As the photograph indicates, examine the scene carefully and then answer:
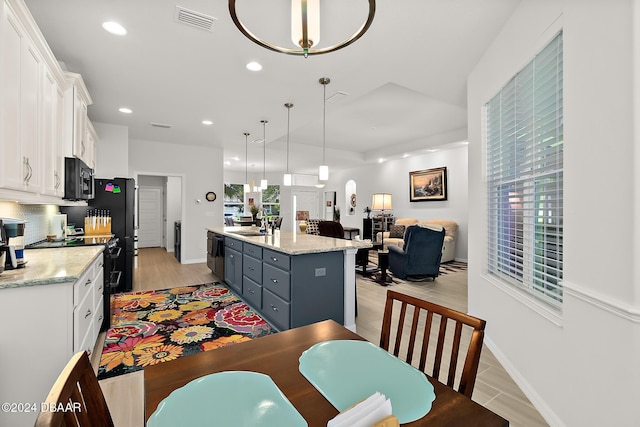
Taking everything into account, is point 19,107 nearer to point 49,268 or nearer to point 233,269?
point 49,268

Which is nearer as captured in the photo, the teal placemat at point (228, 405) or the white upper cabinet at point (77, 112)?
the teal placemat at point (228, 405)

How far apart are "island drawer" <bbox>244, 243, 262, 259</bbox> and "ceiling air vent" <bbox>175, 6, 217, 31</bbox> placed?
6.90ft

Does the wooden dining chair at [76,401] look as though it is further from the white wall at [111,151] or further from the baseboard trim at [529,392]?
the white wall at [111,151]

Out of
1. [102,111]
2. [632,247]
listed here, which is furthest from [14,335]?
[102,111]

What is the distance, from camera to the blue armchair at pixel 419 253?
4.88 m

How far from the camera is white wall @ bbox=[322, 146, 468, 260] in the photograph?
6852 mm

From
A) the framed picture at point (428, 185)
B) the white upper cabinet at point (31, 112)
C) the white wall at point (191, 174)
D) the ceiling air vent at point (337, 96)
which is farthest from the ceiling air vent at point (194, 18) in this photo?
the framed picture at point (428, 185)

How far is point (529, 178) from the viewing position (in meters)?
2.12

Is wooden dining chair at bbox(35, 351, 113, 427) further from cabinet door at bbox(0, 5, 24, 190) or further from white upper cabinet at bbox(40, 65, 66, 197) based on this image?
white upper cabinet at bbox(40, 65, 66, 197)

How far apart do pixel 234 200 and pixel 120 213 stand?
7718mm

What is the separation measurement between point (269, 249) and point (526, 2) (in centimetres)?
284

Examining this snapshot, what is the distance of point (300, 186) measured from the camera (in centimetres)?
1266

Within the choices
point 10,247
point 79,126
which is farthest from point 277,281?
point 79,126

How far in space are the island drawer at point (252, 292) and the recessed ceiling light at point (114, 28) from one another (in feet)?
8.68
